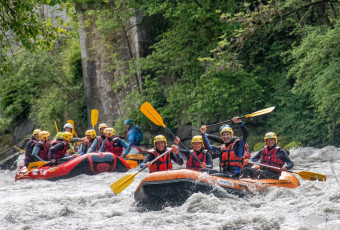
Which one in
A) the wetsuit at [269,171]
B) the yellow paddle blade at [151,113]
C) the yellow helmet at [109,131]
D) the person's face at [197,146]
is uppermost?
the yellow paddle blade at [151,113]

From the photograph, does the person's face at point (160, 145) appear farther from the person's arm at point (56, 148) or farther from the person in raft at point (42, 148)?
the person in raft at point (42, 148)

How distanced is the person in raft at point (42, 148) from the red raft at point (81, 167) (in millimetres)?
440

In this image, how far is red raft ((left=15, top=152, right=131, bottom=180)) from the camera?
1255 cm

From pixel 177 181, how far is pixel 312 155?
6441mm

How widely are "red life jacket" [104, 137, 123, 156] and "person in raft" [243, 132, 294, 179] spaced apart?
5079 mm

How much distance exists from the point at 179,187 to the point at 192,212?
0.45m

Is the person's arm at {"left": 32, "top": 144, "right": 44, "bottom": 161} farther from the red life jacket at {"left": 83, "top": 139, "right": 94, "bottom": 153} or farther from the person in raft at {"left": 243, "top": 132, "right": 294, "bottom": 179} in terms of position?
the person in raft at {"left": 243, "top": 132, "right": 294, "bottom": 179}

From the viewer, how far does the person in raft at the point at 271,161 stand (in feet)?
30.7

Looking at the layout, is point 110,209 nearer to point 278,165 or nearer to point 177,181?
point 177,181

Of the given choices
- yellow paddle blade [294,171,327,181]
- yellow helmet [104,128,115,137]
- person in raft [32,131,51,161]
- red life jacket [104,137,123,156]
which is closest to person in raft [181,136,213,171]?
yellow paddle blade [294,171,327,181]

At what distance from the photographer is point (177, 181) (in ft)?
25.6

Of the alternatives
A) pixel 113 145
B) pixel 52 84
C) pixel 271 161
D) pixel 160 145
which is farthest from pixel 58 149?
pixel 52 84

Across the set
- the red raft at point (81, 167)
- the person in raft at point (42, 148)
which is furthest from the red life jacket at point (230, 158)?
the person in raft at point (42, 148)

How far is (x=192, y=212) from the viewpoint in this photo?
7.54 metres
